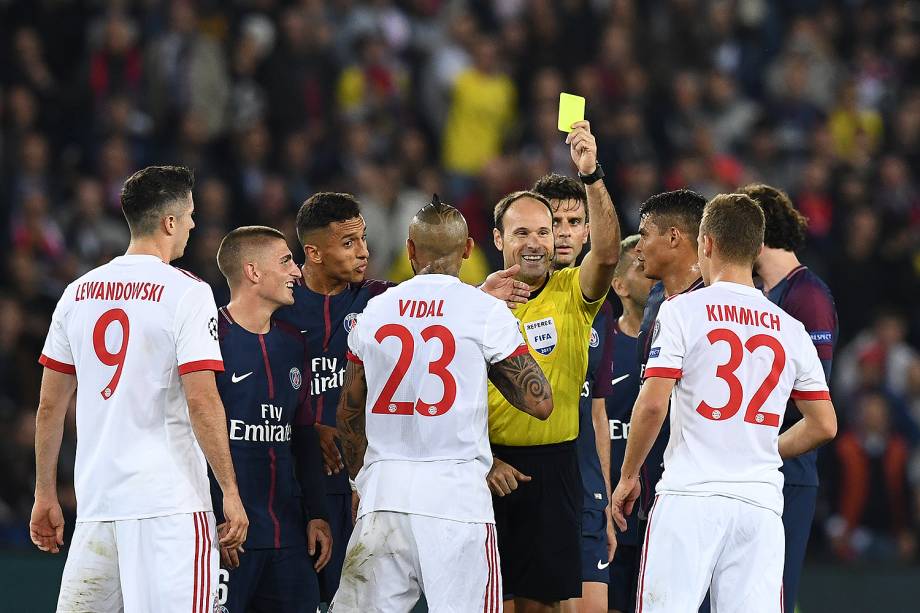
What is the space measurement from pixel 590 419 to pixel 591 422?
0.08 ft

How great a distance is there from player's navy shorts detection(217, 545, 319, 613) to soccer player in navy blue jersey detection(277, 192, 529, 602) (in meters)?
0.41

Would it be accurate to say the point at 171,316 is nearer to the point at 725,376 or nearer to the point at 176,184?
the point at 176,184

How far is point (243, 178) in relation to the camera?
532 inches

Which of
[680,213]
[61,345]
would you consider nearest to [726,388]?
[680,213]

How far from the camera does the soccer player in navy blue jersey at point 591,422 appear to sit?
7555mm

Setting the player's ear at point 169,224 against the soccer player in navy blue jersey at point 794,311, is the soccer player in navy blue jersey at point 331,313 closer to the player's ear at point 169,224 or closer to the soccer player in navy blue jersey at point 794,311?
the player's ear at point 169,224

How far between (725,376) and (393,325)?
146 centimetres

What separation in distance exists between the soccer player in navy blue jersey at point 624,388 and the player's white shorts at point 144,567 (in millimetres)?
2719

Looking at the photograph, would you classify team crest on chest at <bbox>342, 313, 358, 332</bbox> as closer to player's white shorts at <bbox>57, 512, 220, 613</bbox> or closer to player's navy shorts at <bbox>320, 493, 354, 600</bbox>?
player's navy shorts at <bbox>320, 493, 354, 600</bbox>

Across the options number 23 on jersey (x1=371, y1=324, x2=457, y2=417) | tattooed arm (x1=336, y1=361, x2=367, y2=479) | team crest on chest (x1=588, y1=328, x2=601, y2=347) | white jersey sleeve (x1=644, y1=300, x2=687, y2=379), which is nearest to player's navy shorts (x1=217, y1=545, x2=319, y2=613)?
tattooed arm (x1=336, y1=361, x2=367, y2=479)

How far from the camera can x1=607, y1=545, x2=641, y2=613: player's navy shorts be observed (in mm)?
7797

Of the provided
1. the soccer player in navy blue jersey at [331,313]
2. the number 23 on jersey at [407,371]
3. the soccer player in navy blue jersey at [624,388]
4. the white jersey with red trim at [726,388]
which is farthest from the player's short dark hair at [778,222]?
the number 23 on jersey at [407,371]

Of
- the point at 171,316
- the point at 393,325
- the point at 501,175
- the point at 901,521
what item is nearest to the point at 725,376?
the point at 393,325

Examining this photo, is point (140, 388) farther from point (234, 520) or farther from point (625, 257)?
point (625, 257)
